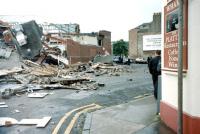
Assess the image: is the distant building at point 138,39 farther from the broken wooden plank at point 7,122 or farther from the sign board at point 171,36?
the sign board at point 171,36

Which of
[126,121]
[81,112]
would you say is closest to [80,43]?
[81,112]

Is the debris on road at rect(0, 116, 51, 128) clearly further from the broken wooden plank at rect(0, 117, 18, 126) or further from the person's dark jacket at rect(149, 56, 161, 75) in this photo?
the person's dark jacket at rect(149, 56, 161, 75)

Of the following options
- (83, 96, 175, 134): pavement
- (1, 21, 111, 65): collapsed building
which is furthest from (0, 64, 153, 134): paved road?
(1, 21, 111, 65): collapsed building

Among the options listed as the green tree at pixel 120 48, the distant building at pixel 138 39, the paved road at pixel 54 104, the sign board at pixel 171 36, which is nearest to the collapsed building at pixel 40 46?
the paved road at pixel 54 104

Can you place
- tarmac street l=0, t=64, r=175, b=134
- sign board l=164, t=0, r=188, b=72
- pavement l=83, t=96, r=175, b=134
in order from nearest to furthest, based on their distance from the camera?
sign board l=164, t=0, r=188, b=72
pavement l=83, t=96, r=175, b=134
tarmac street l=0, t=64, r=175, b=134

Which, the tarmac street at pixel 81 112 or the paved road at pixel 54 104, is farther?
the paved road at pixel 54 104

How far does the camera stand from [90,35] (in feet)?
206

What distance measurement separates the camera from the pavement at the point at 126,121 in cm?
720

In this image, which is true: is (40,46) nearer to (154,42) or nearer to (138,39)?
(154,42)

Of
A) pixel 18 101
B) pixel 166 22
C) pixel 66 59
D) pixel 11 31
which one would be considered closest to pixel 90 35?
pixel 66 59

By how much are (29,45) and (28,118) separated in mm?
24522

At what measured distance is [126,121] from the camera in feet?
26.5

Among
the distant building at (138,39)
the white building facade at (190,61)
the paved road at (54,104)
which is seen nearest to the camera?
the white building facade at (190,61)

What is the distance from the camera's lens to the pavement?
720 cm
